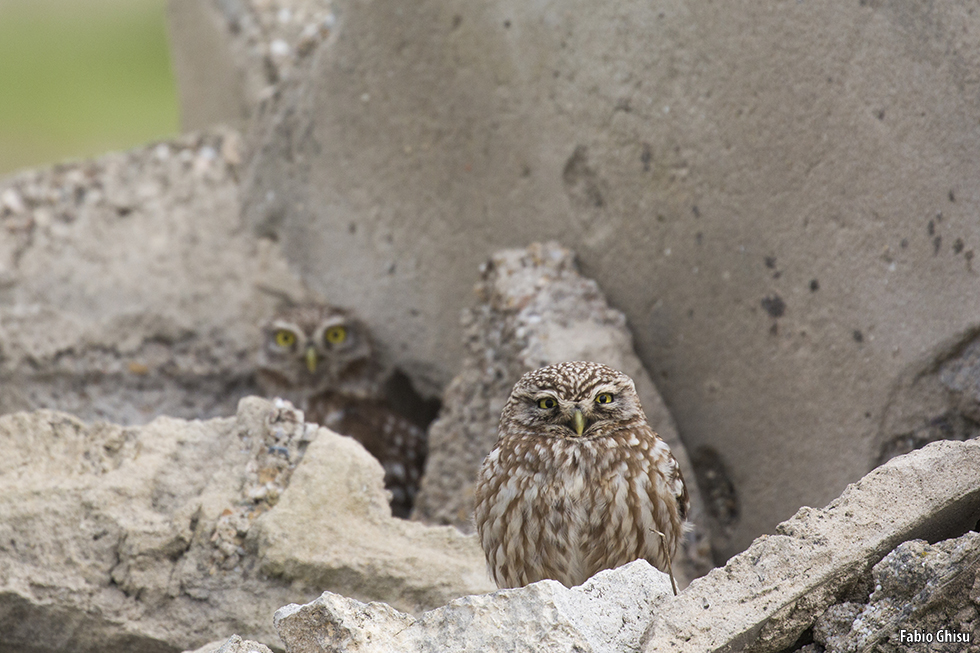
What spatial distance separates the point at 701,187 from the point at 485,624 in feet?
6.48

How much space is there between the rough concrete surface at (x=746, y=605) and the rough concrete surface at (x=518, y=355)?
144 centimetres

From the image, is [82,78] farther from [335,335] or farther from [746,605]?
[746,605]

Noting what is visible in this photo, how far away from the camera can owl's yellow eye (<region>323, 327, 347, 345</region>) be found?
4992mm

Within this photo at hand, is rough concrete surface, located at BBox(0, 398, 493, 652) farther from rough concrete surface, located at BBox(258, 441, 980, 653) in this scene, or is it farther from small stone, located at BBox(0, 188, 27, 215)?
small stone, located at BBox(0, 188, 27, 215)

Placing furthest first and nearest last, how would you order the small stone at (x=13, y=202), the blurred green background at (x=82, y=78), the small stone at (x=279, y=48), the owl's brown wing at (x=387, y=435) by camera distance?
the blurred green background at (x=82, y=78) → the small stone at (x=279, y=48) → the small stone at (x=13, y=202) → the owl's brown wing at (x=387, y=435)

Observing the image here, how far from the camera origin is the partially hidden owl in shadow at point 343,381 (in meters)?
4.85

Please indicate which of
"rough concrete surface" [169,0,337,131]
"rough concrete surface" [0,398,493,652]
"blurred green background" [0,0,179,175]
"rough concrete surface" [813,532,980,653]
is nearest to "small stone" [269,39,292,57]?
"rough concrete surface" [169,0,337,131]

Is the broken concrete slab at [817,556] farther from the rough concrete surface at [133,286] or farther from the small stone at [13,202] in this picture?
the small stone at [13,202]

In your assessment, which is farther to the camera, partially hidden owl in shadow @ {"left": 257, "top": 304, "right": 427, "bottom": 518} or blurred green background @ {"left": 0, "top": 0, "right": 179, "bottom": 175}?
blurred green background @ {"left": 0, "top": 0, "right": 179, "bottom": 175}

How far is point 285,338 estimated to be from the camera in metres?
5.07

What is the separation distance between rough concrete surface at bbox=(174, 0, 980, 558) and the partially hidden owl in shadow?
0.21 metres

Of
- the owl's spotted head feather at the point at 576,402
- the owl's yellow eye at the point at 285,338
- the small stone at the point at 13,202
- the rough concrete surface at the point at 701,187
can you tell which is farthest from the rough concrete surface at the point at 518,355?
the small stone at the point at 13,202

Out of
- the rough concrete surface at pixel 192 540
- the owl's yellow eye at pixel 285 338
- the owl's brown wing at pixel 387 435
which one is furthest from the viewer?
the owl's yellow eye at pixel 285 338

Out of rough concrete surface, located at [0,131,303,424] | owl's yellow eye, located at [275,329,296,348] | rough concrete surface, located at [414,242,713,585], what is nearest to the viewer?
rough concrete surface, located at [414,242,713,585]
